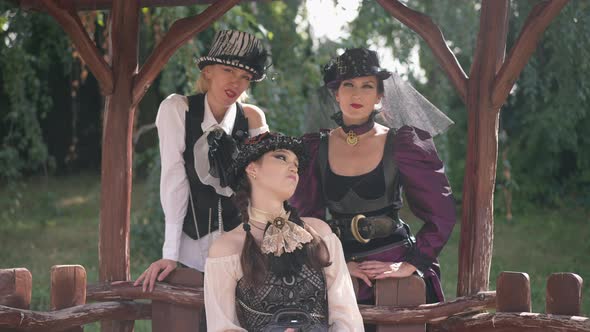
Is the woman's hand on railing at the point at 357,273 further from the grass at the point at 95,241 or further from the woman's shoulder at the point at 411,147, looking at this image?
the grass at the point at 95,241

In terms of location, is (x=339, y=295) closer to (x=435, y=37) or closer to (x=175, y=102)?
(x=175, y=102)

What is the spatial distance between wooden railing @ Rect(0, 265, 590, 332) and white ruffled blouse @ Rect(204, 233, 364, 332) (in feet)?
1.51

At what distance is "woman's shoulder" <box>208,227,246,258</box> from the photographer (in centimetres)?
331

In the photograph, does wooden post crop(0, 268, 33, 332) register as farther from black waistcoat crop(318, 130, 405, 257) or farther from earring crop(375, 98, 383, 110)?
earring crop(375, 98, 383, 110)

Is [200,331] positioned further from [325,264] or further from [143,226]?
[143,226]

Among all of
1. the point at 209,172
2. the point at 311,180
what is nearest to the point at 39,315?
the point at 209,172

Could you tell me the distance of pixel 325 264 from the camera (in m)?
3.37

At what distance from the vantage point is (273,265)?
3324mm

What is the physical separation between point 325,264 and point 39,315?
1284 millimetres

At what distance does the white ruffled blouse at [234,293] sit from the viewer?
3273 mm

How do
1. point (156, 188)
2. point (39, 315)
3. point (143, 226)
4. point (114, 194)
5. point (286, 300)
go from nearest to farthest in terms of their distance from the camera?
point (286, 300) < point (39, 315) < point (114, 194) < point (156, 188) < point (143, 226)

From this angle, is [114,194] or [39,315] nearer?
[39,315]

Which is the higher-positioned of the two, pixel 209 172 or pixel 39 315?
pixel 209 172

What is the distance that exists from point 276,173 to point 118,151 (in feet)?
4.57
